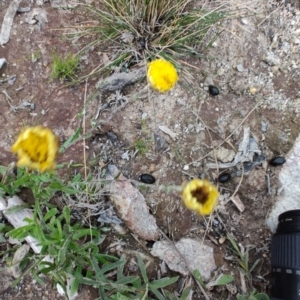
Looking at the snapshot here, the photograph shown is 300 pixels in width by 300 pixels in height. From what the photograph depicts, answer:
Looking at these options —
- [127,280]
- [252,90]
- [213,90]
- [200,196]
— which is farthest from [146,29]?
[127,280]

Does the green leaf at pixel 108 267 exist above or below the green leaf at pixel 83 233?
below

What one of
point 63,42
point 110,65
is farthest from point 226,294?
point 63,42

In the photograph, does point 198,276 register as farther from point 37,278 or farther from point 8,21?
point 8,21


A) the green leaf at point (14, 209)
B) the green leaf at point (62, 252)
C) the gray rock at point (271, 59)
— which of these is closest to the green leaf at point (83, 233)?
the green leaf at point (62, 252)

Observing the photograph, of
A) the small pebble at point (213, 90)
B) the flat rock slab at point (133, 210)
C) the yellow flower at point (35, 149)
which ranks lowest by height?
the flat rock slab at point (133, 210)

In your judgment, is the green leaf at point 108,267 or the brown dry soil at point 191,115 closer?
the green leaf at point 108,267

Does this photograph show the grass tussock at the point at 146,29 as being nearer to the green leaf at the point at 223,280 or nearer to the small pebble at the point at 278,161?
the small pebble at the point at 278,161
